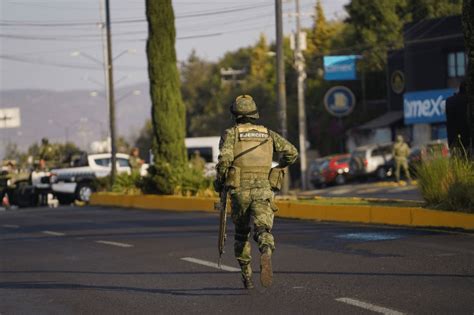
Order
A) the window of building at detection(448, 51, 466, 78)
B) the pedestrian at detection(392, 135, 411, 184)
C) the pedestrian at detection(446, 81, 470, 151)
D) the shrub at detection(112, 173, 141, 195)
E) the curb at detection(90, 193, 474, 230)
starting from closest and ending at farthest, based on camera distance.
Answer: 1. the curb at detection(90, 193, 474, 230)
2. the pedestrian at detection(446, 81, 470, 151)
3. the shrub at detection(112, 173, 141, 195)
4. the pedestrian at detection(392, 135, 411, 184)
5. the window of building at detection(448, 51, 466, 78)

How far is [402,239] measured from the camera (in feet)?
44.4

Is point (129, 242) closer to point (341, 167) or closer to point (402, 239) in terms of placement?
point (402, 239)

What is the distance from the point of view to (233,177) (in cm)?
927

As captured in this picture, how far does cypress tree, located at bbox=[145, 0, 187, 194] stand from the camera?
2827 cm

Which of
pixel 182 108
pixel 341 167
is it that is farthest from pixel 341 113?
pixel 182 108

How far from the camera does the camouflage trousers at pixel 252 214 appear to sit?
920 centimetres

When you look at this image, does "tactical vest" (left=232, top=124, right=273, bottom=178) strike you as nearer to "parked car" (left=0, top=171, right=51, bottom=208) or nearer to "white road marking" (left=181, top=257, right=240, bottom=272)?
"white road marking" (left=181, top=257, right=240, bottom=272)

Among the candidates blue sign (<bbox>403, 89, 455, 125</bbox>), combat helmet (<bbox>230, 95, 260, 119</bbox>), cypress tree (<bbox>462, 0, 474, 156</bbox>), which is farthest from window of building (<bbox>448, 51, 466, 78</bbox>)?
combat helmet (<bbox>230, 95, 260, 119</bbox>)

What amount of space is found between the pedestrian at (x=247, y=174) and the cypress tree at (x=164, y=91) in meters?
18.7

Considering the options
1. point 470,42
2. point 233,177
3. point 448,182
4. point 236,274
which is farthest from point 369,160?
point 233,177

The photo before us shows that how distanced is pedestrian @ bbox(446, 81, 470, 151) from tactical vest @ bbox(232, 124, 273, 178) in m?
8.78

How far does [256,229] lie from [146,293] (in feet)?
4.47

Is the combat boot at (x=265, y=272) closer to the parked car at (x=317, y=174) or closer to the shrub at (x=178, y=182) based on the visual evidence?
the shrub at (x=178, y=182)

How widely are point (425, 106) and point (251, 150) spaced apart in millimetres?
40941
